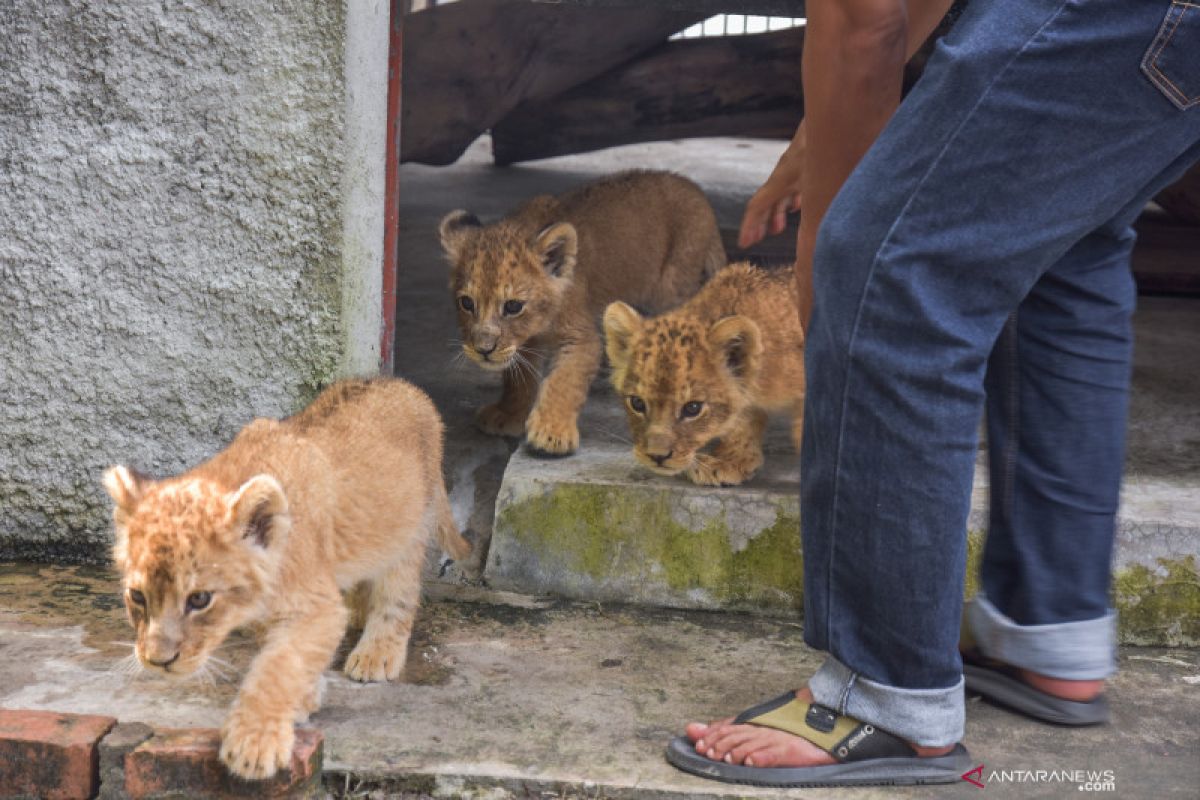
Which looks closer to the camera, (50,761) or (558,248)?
(50,761)

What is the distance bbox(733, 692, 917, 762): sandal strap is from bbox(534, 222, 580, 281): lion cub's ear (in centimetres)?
230

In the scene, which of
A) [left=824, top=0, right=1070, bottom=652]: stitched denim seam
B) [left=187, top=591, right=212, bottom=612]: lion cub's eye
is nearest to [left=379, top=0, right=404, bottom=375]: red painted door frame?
[left=187, top=591, right=212, bottom=612]: lion cub's eye

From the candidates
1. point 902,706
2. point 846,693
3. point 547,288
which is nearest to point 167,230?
point 547,288

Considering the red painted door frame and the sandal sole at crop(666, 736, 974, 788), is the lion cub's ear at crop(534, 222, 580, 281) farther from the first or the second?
the sandal sole at crop(666, 736, 974, 788)

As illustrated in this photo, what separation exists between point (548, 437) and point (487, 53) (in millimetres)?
3423

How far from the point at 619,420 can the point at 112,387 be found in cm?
179

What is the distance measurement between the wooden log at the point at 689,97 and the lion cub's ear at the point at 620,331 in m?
3.89

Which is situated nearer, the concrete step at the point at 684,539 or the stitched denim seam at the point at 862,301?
the stitched denim seam at the point at 862,301

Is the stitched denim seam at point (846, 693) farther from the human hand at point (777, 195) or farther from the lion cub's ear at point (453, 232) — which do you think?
the lion cub's ear at point (453, 232)

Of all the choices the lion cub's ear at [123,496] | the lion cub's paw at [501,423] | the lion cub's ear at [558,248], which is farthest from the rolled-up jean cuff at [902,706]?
the lion cub's ear at [558,248]

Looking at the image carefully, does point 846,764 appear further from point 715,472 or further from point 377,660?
point 715,472

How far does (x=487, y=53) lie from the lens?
7.60 meters

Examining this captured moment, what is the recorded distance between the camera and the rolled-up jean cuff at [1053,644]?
3.48 metres

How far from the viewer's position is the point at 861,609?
3113 millimetres
